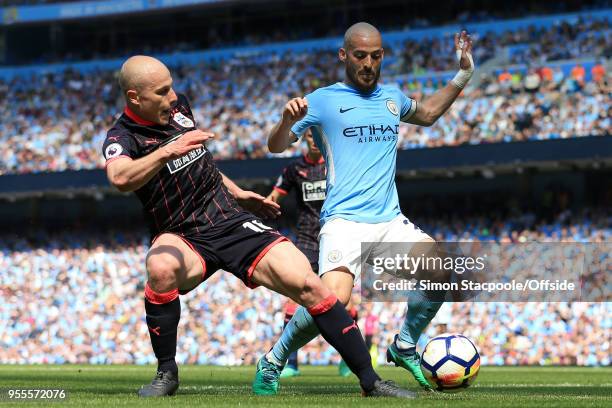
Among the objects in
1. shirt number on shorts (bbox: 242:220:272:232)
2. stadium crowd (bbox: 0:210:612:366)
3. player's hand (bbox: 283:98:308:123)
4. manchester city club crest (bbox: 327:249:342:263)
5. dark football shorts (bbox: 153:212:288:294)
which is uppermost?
player's hand (bbox: 283:98:308:123)

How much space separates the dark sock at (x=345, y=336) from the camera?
655 centimetres

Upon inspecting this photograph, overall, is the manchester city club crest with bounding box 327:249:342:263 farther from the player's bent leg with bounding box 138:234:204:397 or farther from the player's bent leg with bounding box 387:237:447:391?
the player's bent leg with bounding box 138:234:204:397

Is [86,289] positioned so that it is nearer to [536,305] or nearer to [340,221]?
[536,305]

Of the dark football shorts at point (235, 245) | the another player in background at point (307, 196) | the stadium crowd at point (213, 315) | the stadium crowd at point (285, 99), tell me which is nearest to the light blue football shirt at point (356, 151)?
the dark football shorts at point (235, 245)

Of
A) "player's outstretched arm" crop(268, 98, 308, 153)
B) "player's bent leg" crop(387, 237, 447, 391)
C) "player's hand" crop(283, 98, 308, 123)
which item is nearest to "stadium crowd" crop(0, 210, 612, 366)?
"player's bent leg" crop(387, 237, 447, 391)

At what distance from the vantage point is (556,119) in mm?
24531

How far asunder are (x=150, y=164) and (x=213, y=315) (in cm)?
1805

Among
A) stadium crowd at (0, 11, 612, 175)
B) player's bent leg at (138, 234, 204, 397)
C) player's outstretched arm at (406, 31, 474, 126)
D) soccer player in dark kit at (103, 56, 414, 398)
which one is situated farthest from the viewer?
stadium crowd at (0, 11, 612, 175)

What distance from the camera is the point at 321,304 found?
22.1 ft

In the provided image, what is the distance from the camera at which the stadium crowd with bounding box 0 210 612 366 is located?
67.4ft

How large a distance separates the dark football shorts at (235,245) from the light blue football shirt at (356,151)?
778 mm

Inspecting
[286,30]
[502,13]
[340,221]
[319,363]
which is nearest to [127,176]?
[340,221]

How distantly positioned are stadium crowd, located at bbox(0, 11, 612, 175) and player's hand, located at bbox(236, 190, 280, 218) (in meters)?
17.1

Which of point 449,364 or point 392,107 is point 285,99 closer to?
point 392,107
